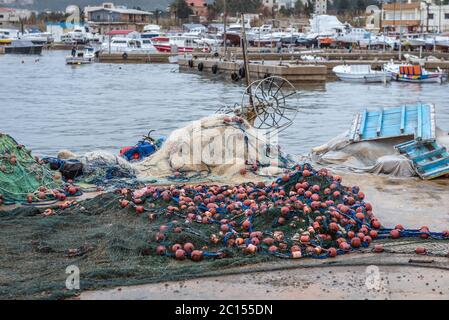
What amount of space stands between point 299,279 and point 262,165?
→ 15.2 feet

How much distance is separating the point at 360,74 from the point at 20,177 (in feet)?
98.0

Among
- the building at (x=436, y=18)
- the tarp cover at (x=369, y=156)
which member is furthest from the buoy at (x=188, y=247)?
the building at (x=436, y=18)

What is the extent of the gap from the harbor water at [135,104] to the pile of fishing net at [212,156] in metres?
5.14

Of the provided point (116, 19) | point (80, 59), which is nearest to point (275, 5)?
point (116, 19)

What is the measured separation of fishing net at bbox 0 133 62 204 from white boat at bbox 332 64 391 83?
1132 inches

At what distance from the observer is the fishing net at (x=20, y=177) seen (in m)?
8.34

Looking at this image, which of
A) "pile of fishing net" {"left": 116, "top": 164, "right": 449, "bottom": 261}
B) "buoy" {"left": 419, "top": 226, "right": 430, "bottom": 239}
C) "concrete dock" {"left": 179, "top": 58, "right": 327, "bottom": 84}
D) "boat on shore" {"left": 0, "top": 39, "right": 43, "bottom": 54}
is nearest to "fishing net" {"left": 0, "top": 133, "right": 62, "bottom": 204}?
"pile of fishing net" {"left": 116, "top": 164, "right": 449, "bottom": 261}

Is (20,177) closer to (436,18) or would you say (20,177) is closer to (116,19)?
(436,18)

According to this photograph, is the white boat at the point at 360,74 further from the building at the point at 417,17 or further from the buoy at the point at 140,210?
the building at the point at 417,17

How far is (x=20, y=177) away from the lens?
861 centimetres

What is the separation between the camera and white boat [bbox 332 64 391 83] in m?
36.0

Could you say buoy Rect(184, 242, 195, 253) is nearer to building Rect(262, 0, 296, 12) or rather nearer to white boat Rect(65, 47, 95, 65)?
white boat Rect(65, 47, 95, 65)
